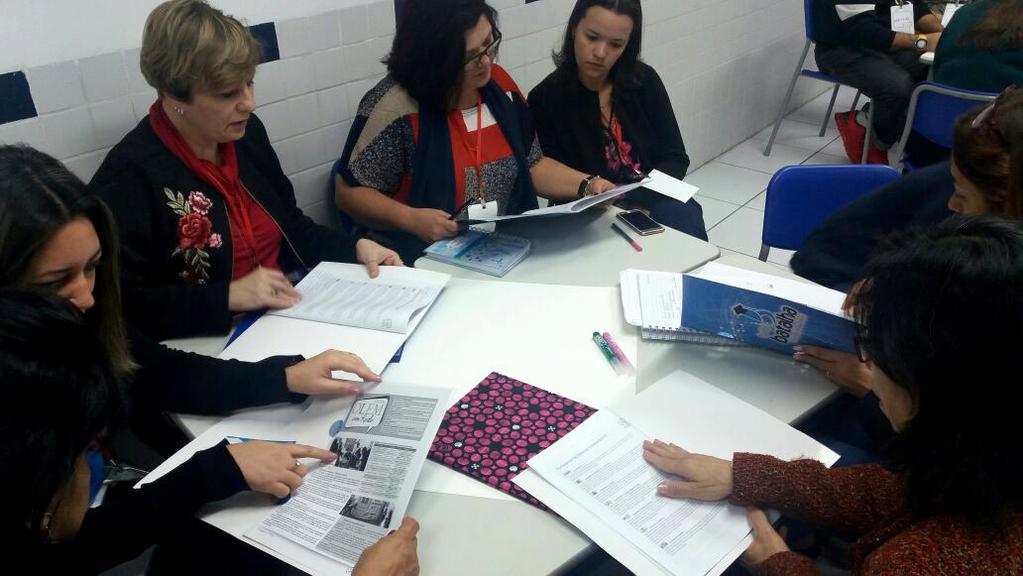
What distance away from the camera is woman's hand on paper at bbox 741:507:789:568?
1056mm

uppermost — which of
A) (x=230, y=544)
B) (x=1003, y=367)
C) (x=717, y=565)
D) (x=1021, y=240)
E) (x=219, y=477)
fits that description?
(x=1021, y=240)

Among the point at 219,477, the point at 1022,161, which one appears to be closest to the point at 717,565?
the point at 219,477

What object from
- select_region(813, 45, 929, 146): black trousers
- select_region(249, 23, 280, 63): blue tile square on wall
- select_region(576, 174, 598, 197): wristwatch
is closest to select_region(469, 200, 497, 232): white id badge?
select_region(576, 174, 598, 197): wristwatch

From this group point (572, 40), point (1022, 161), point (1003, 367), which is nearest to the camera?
point (1003, 367)

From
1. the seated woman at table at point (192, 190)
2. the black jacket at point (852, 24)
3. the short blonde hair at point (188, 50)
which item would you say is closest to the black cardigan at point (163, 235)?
the seated woman at table at point (192, 190)

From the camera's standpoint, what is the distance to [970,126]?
161 cm

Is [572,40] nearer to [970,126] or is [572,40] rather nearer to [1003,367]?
[970,126]

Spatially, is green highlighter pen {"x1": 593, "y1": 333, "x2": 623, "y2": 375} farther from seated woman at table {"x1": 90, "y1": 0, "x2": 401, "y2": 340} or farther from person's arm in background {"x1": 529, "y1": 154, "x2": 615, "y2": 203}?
person's arm in background {"x1": 529, "y1": 154, "x2": 615, "y2": 203}

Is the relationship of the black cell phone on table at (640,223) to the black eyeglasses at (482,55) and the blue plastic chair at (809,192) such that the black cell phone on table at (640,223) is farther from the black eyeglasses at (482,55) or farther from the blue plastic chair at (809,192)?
the black eyeglasses at (482,55)

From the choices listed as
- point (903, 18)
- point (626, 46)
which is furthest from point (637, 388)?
point (903, 18)

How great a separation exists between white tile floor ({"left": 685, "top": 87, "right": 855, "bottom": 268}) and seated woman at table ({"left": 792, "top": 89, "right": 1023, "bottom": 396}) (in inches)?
59.6

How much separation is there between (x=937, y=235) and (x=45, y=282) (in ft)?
4.58

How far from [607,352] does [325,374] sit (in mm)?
548

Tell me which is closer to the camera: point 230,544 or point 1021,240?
point 1021,240
